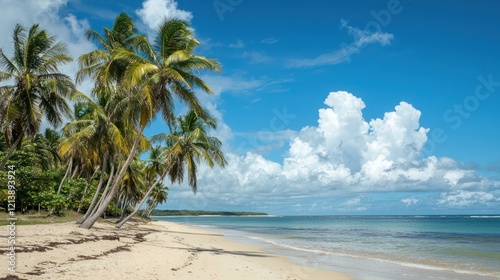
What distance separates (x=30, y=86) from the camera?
16.7 metres

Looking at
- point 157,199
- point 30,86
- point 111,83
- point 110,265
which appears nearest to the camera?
point 110,265

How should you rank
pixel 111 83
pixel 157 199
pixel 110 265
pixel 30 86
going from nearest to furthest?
pixel 110 265 < pixel 30 86 < pixel 111 83 < pixel 157 199

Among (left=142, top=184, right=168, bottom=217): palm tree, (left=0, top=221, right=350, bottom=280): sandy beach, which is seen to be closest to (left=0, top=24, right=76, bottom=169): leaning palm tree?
(left=0, top=221, right=350, bottom=280): sandy beach

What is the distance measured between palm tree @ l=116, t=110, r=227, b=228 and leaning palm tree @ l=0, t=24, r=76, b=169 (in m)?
8.12

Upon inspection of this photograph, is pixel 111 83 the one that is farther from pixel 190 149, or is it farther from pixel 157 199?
pixel 157 199

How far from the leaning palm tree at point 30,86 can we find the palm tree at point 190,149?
8.12 m

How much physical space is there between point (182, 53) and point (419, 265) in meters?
14.0

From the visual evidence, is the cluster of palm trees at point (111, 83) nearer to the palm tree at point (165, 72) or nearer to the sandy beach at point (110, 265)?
the palm tree at point (165, 72)

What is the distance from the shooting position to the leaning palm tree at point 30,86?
1656 centimetres

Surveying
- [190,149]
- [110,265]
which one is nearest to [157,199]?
[190,149]

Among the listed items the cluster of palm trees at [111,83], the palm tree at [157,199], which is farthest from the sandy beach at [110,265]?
the palm tree at [157,199]

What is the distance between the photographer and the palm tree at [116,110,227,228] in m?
24.7

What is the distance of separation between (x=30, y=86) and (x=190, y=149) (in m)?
10.6

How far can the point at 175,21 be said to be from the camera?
18.0m
